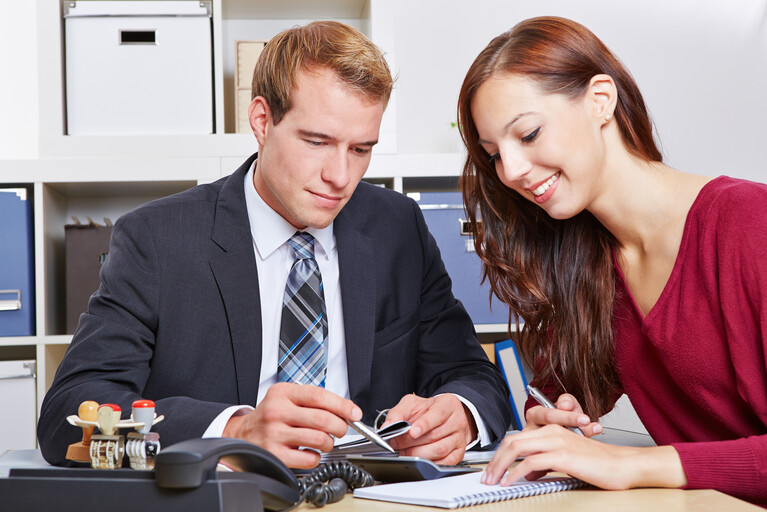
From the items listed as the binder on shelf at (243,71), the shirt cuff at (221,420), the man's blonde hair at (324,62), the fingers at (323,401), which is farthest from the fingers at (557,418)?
the binder on shelf at (243,71)

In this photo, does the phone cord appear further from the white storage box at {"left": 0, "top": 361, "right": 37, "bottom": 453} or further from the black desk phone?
Result: the white storage box at {"left": 0, "top": 361, "right": 37, "bottom": 453}

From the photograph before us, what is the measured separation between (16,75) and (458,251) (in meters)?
1.63

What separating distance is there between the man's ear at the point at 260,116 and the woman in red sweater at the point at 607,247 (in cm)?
40

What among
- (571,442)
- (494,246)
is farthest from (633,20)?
(571,442)

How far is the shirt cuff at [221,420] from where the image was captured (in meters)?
1.08

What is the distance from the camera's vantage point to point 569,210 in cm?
131

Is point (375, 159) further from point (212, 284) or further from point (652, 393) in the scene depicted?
point (652, 393)

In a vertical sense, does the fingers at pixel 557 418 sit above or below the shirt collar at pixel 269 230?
below

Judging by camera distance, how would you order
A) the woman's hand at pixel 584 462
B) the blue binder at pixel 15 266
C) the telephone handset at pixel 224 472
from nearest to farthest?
1. the telephone handset at pixel 224 472
2. the woman's hand at pixel 584 462
3. the blue binder at pixel 15 266

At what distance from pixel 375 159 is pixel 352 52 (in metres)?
0.84

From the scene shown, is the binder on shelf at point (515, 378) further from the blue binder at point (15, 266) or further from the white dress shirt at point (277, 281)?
the blue binder at point (15, 266)

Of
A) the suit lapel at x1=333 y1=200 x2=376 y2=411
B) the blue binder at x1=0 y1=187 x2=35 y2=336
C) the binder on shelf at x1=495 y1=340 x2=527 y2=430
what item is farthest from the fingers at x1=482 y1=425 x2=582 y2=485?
the blue binder at x1=0 y1=187 x2=35 y2=336

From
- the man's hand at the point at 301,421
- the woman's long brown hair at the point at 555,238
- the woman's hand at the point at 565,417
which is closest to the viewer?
the man's hand at the point at 301,421

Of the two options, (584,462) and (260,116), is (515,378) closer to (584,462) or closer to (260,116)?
(260,116)
